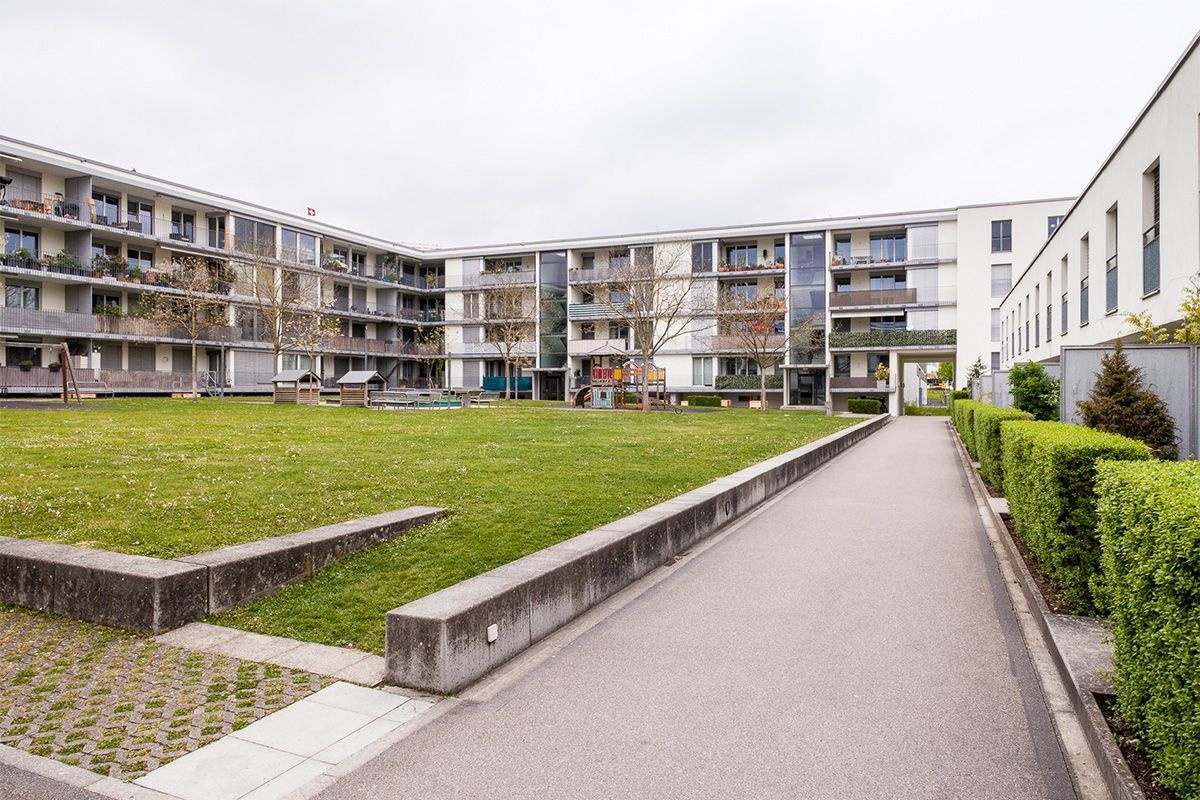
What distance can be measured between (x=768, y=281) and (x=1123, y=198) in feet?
128

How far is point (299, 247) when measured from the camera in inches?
2063

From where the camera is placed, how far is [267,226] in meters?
50.3

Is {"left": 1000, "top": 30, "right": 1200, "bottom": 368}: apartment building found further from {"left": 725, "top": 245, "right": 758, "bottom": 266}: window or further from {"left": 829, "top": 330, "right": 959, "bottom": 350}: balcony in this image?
{"left": 725, "top": 245, "right": 758, "bottom": 266}: window

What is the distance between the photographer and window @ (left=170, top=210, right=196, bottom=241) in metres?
45.1

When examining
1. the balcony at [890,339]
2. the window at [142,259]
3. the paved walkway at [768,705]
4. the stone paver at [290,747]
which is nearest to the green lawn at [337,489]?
the stone paver at [290,747]

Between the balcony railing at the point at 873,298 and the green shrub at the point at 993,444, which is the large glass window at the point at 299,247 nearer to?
the balcony railing at the point at 873,298

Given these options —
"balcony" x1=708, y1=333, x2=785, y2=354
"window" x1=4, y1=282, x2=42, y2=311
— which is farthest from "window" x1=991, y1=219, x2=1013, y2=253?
"window" x1=4, y1=282, x2=42, y2=311

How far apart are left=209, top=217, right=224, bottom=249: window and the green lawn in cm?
3048

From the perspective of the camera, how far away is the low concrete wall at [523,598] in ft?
14.8

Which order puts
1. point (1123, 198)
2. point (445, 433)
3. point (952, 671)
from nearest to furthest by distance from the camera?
point (952, 671) → point (1123, 198) → point (445, 433)

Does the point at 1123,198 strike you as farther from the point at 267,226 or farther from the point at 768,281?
the point at 267,226

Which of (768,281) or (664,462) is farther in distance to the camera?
(768,281)

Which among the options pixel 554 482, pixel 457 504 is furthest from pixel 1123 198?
pixel 457 504

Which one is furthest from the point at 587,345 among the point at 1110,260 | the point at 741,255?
the point at 1110,260
